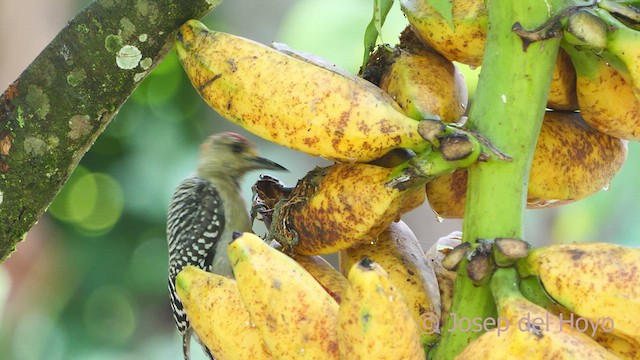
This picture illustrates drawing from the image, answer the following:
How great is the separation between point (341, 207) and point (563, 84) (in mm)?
344

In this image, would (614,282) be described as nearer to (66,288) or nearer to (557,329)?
(557,329)

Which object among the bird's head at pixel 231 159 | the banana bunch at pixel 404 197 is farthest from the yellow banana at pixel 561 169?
the bird's head at pixel 231 159

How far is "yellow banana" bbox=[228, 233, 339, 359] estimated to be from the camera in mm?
927

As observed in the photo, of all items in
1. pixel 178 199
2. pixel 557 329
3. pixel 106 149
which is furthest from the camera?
pixel 106 149

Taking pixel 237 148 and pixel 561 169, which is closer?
pixel 561 169

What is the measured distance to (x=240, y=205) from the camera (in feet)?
9.97

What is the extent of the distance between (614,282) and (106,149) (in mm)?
3347

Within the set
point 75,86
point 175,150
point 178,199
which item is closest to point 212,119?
point 175,150

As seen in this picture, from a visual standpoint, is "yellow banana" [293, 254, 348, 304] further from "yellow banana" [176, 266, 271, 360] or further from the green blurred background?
the green blurred background

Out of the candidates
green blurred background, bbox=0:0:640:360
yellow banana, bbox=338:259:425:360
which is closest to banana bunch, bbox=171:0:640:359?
yellow banana, bbox=338:259:425:360

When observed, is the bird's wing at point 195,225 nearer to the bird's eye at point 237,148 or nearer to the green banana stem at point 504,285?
the bird's eye at point 237,148

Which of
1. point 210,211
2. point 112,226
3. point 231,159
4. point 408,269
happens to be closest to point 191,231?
point 210,211

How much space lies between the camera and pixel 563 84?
1181 mm

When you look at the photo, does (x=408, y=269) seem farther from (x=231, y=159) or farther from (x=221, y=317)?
(x=231, y=159)
